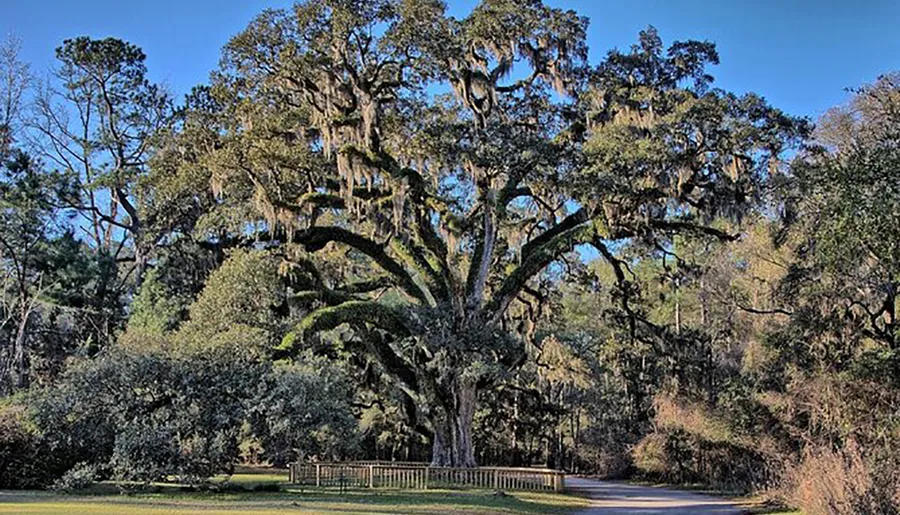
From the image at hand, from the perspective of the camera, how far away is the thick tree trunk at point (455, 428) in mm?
24672

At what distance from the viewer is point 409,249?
86.6 ft

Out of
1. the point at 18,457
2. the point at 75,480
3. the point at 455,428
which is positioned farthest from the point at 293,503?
Result: the point at 455,428

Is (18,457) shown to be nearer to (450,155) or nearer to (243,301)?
(243,301)

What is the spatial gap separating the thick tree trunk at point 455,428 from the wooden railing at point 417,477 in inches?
48.4

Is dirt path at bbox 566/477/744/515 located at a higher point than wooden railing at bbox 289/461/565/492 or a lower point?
lower

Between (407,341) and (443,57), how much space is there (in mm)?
8763

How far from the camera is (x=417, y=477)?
2289cm

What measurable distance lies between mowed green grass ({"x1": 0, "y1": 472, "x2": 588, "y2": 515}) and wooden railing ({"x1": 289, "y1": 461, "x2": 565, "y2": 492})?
2172mm

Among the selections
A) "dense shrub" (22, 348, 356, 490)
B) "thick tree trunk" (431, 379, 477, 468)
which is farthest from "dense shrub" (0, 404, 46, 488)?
"thick tree trunk" (431, 379, 477, 468)

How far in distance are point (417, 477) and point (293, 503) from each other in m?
8.77

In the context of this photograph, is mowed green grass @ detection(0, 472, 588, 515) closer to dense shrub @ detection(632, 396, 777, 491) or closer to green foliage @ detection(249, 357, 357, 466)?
green foliage @ detection(249, 357, 357, 466)

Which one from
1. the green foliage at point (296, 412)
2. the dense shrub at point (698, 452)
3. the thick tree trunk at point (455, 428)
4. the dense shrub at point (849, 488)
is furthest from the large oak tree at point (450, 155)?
the dense shrub at point (849, 488)

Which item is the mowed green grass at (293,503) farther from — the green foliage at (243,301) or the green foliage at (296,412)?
the green foliage at (243,301)

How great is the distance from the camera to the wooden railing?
22.9 metres
